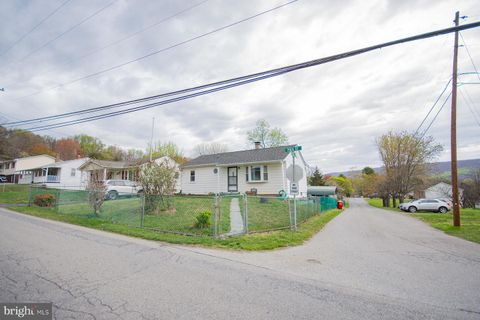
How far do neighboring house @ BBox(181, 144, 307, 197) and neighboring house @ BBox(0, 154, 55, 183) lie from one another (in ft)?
134

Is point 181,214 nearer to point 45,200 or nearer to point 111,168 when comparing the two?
point 45,200

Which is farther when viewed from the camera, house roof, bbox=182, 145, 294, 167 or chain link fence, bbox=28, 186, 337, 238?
house roof, bbox=182, 145, 294, 167

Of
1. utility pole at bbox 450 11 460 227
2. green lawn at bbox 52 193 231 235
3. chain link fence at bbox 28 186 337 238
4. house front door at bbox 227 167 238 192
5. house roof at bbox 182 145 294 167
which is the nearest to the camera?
chain link fence at bbox 28 186 337 238

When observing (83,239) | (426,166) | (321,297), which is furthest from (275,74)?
(426,166)

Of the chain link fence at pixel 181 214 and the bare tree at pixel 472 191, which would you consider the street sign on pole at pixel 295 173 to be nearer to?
the chain link fence at pixel 181 214

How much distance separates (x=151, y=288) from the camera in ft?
12.5

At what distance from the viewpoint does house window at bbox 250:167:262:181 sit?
68.3ft

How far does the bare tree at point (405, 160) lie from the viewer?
31.6 metres

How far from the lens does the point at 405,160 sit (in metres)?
33.1

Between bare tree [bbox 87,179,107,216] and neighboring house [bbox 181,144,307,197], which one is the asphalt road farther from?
neighboring house [bbox 181,144,307,197]

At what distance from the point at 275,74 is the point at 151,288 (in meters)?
6.48

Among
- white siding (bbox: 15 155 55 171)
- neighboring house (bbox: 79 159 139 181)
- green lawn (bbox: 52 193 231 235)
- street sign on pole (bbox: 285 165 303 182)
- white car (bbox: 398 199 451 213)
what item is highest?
white siding (bbox: 15 155 55 171)

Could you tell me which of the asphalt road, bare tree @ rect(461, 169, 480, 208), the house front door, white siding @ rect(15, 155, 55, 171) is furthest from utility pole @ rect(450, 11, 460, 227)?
white siding @ rect(15, 155, 55, 171)

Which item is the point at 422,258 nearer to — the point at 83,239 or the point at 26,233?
the point at 83,239
